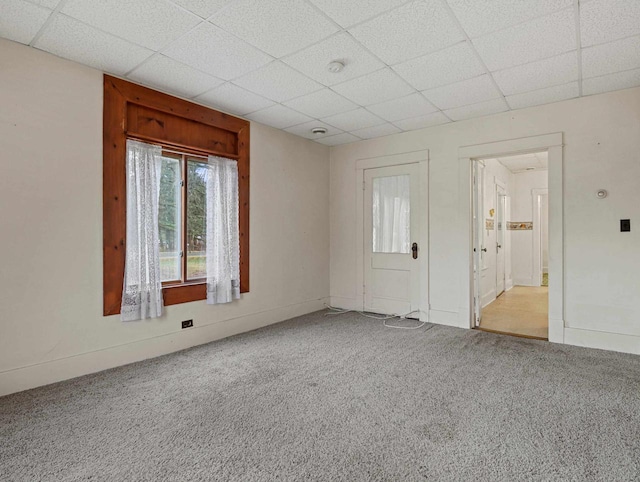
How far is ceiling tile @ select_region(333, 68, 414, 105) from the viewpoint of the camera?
10.4 feet

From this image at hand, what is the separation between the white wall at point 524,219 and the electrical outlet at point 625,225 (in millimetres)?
4758

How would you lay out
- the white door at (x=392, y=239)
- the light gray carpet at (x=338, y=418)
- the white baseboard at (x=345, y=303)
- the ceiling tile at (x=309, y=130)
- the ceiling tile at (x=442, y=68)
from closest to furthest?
1. the light gray carpet at (x=338, y=418)
2. the ceiling tile at (x=442, y=68)
3. the ceiling tile at (x=309, y=130)
4. the white door at (x=392, y=239)
5. the white baseboard at (x=345, y=303)

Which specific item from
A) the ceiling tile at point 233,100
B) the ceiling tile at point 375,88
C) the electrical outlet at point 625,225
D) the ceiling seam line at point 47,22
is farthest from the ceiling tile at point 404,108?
the ceiling seam line at point 47,22

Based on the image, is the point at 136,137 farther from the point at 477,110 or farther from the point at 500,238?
the point at 500,238

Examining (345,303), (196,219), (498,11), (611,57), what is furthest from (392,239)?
(498,11)

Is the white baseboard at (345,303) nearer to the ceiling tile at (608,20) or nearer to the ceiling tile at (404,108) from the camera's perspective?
the ceiling tile at (404,108)

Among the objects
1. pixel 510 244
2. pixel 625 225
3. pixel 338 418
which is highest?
pixel 625 225

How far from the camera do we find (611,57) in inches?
111

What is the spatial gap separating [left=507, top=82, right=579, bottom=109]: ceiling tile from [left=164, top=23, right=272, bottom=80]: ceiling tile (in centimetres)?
270

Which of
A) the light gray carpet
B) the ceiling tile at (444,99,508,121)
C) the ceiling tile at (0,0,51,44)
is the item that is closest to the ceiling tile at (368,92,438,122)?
the ceiling tile at (444,99,508,121)

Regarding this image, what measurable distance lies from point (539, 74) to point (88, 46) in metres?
3.84

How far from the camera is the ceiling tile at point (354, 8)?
2158 mm

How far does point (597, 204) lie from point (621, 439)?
98.0 inches

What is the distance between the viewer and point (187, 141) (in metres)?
3.68
